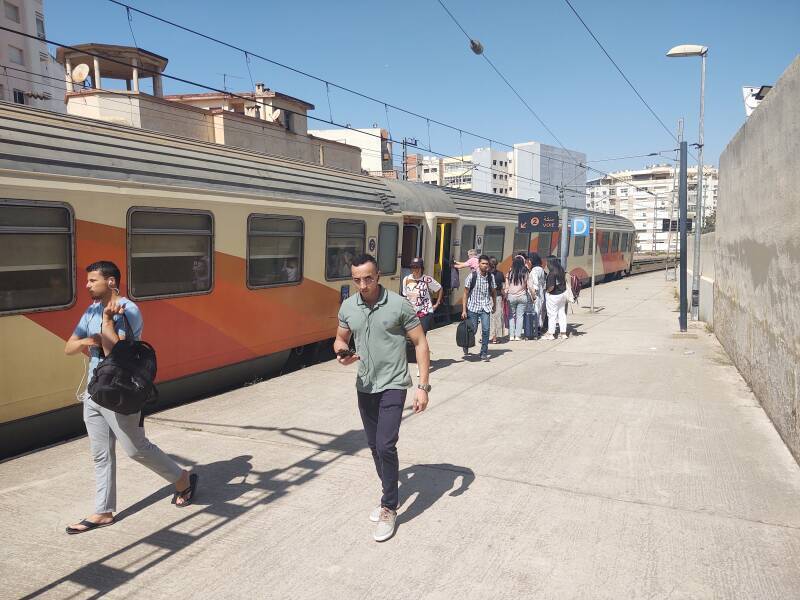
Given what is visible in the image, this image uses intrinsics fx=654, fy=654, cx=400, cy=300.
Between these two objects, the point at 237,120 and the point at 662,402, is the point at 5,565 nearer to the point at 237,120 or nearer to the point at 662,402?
the point at 662,402

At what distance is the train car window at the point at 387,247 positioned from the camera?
38.2 ft

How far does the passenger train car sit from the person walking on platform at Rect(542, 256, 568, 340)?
322cm

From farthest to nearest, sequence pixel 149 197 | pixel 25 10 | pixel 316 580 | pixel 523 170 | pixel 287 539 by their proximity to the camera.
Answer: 1. pixel 523 170
2. pixel 25 10
3. pixel 149 197
4. pixel 287 539
5. pixel 316 580

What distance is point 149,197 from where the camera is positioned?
680 cm

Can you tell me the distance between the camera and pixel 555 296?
12906mm

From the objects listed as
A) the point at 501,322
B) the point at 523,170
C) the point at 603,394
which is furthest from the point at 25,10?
the point at 523,170

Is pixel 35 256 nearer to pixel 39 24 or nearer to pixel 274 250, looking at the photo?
pixel 274 250

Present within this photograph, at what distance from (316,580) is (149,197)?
462 cm

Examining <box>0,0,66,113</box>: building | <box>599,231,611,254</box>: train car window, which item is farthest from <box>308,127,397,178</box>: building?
<box>599,231,611,254</box>: train car window

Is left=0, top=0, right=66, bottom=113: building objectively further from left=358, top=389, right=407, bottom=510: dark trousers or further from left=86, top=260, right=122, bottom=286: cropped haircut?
left=358, top=389, right=407, bottom=510: dark trousers

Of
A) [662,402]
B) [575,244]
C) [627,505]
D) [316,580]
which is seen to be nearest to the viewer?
[316,580]

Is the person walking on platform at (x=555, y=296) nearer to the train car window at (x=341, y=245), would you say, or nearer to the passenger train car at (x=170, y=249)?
the passenger train car at (x=170, y=249)

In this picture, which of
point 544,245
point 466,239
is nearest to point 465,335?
point 466,239

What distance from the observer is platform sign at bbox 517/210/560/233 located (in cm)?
1636
